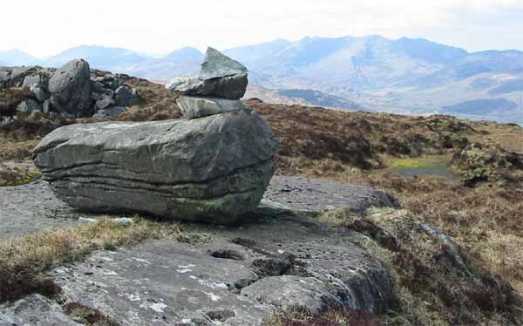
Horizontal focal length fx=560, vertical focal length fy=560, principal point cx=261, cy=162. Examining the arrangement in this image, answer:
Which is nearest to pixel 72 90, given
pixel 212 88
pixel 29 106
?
pixel 29 106

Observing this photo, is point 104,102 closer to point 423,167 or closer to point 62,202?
point 423,167

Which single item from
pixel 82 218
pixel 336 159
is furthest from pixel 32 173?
pixel 336 159

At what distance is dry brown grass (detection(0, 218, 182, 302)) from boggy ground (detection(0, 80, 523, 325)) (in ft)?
17.7

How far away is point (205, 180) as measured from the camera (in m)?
19.0

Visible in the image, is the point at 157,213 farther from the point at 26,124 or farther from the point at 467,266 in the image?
the point at 26,124

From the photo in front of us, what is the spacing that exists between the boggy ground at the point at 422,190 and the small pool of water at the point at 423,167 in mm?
455

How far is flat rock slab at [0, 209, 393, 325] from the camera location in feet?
40.7

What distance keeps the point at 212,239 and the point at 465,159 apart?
3906cm

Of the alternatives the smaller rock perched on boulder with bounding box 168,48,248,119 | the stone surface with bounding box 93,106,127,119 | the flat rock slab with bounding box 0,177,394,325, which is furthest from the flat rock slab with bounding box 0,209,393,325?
the stone surface with bounding box 93,106,127,119

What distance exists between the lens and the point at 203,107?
20.6 meters

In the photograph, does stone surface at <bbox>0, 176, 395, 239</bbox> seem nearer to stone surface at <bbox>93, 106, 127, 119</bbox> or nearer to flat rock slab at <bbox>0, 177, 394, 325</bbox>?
flat rock slab at <bbox>0, 177, 394, 325</bbox>

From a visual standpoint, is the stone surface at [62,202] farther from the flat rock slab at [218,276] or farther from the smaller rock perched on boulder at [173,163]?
the smaller rock perched on boulder at [173,163]

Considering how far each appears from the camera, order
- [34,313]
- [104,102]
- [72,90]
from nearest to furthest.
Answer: [34,313] < [72,90] < [104,102]

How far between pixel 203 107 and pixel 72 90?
41.9 m
